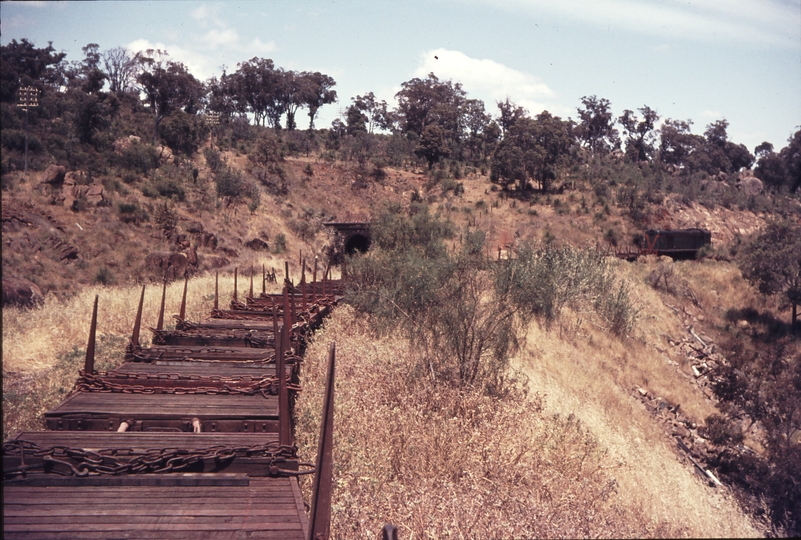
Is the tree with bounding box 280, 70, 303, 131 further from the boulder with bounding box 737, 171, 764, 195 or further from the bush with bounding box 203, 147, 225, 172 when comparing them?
the boulder with bounding box 737, 171, 764, 195

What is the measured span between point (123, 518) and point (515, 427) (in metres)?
5.07

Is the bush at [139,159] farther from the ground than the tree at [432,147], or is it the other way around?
the tree at [432,147]

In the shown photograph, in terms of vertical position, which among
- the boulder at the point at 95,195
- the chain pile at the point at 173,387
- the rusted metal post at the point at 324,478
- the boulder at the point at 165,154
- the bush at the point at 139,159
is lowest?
the chain pile at the point at 173,387

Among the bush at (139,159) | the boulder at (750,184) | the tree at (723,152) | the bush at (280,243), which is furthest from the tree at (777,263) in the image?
the tree at (723,152)

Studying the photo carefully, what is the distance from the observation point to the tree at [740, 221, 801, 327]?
26984 millimetres

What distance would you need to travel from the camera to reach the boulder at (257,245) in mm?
30608

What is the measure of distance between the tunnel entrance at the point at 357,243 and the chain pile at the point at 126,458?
80.8ft

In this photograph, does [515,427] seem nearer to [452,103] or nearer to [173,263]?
[173,263]

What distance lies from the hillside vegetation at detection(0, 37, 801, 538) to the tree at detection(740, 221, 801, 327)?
0.11 m

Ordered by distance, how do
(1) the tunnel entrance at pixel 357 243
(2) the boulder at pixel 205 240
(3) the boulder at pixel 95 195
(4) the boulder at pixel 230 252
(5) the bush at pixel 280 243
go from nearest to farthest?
(3) the boulder at pixel 95 195, (2) the boulder at pixel 205 240, (4) the boulder at pixel 230 252, (1) the tunnel entrance at pixel 357 243, (5) the bush at pixel 280 243

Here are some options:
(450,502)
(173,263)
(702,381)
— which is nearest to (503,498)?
(450,502)

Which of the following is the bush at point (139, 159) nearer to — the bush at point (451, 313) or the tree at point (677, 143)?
the bush at point (451, 313)

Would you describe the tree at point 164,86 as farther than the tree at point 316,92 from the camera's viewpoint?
No

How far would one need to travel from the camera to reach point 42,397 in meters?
6.77
